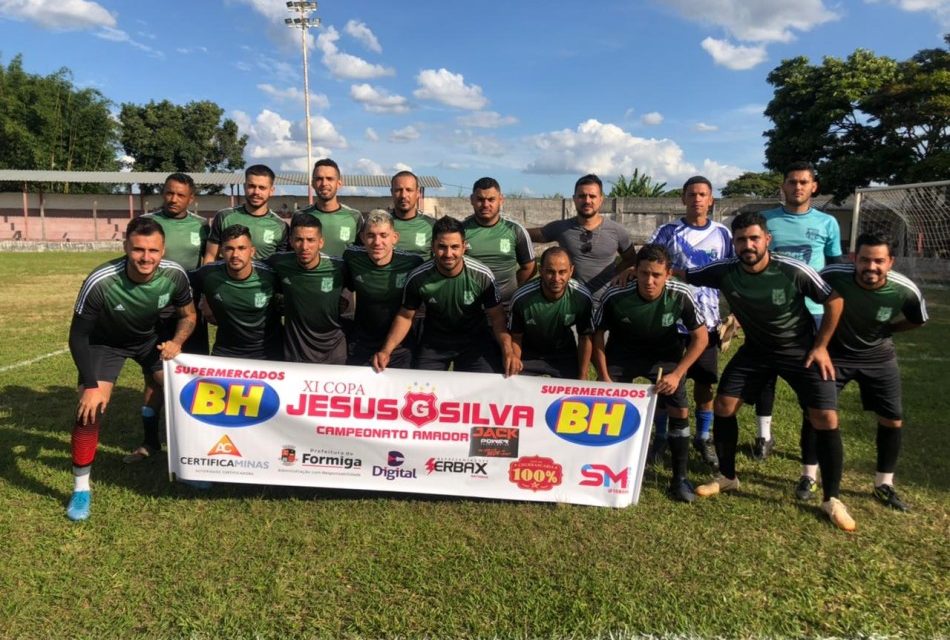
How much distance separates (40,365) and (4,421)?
Answer: 270 cm

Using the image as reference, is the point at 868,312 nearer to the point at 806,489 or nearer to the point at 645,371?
the point at 806,489

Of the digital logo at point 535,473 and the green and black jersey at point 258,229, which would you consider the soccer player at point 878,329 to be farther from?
the green and black jersey at point 258,229

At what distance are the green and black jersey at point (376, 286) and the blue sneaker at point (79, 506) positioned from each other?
2.16 metres

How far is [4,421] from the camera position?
5.76 m

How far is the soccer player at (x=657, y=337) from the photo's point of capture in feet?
13.9

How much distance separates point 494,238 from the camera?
16.8 feet

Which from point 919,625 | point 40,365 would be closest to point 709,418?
point 919,625

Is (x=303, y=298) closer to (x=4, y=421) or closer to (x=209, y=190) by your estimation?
(x=4, y=421)

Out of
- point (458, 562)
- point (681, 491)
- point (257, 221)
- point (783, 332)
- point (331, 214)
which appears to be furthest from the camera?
point (331, 214)

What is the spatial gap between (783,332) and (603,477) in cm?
162

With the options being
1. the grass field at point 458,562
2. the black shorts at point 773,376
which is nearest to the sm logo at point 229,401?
the grass field at point 458,562

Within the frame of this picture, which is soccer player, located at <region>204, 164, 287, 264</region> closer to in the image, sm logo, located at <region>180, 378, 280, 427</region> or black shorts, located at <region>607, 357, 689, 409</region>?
sm logo, located at <region>180, 378, 280, 427</region>

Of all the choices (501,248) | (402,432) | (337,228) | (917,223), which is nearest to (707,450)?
(501,248)

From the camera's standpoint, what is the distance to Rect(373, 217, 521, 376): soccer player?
434 cm
